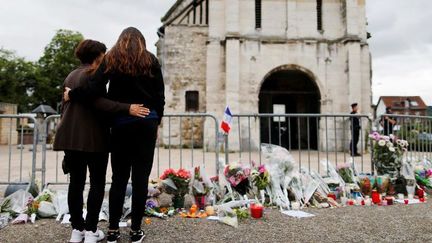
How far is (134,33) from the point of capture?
10.2 ft

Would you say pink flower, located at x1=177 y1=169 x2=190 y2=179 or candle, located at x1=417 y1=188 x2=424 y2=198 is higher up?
pink flower, located at x1=177 y1=169 x2=190 y2=179

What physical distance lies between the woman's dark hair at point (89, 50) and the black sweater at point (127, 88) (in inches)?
11.0

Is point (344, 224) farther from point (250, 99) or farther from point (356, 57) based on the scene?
point (356, 57)

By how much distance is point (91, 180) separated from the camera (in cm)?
314

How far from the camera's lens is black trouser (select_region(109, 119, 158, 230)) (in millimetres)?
3059

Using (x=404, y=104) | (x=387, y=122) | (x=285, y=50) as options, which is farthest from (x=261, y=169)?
(x=404, y=104)

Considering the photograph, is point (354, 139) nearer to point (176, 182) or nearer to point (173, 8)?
point (176, 182)

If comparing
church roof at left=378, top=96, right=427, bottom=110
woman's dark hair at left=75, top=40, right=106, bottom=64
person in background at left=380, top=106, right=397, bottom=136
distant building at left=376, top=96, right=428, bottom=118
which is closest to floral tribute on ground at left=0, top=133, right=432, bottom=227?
person in background at left=380, top=106, right=397, bottom=136

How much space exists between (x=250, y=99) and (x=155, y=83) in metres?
13.4

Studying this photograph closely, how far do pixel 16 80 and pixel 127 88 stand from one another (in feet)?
119

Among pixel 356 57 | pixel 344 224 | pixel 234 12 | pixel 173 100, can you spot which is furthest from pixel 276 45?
pixel 344 224

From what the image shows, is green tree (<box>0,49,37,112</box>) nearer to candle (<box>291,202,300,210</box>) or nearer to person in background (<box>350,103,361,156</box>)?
person in background (<box>350,103,361,156</box>)

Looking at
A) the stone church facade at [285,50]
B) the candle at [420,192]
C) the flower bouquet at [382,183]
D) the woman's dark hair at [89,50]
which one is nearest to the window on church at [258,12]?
the stone church facade at [285,50]

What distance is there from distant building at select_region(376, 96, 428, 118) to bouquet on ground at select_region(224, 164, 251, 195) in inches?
2527
